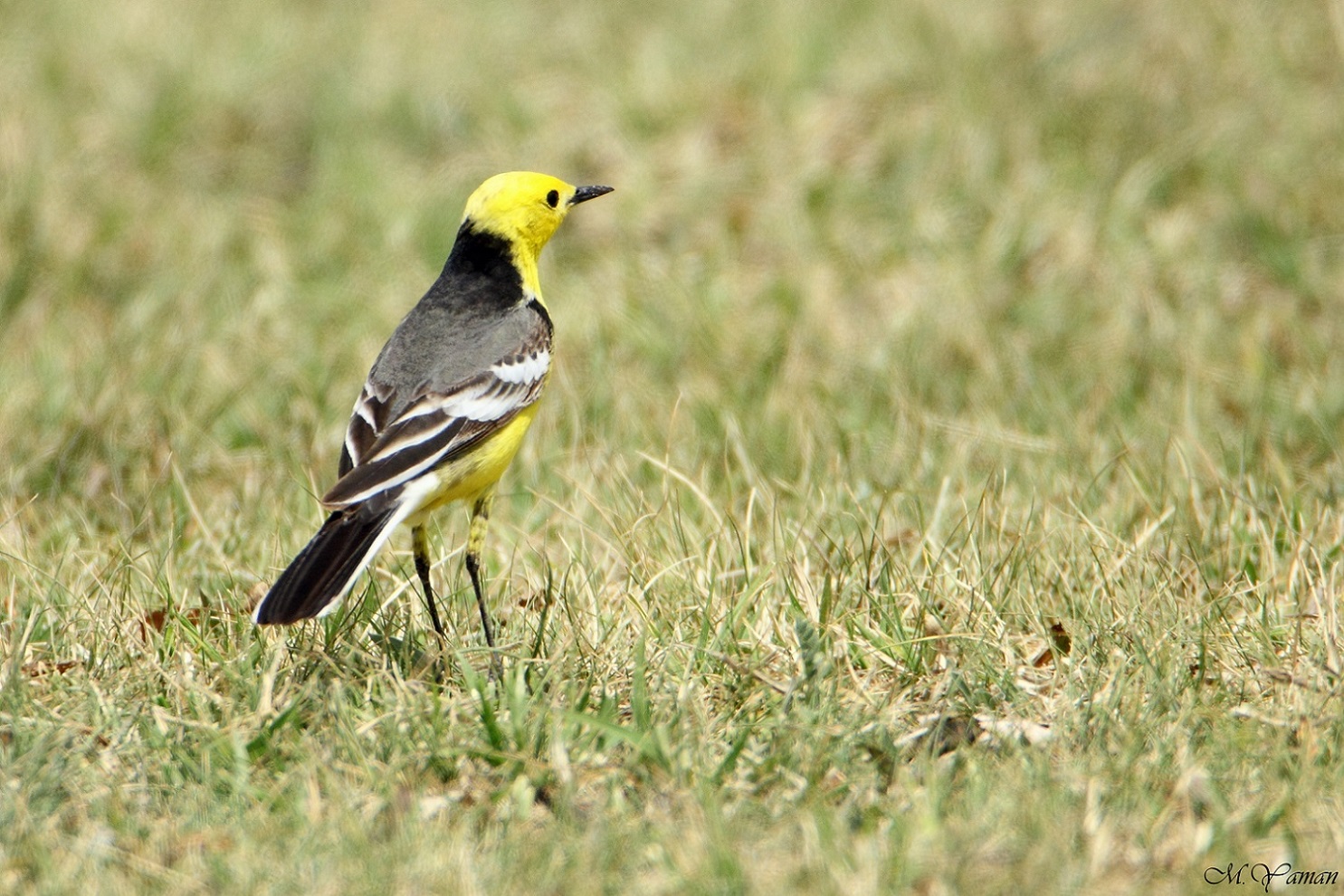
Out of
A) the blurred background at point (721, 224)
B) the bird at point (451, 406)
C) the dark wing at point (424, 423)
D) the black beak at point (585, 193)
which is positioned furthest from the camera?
the blurred background at point (721, 224)

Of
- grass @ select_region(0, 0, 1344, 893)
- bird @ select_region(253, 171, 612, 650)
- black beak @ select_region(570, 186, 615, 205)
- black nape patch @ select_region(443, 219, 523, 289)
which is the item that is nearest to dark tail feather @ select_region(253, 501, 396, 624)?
bird @ select_region(253, 171, 612, 650)

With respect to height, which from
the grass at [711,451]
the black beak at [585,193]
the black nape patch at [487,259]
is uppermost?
the black beak at [585,193]

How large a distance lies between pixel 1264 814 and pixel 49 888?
305 centimetres

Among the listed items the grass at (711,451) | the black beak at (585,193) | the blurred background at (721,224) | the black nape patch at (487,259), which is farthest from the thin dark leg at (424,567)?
the black beak at (585,193)

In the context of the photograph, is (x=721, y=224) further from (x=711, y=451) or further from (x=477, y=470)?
(x=477, y=470)

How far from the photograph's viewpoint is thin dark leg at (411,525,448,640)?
5.11 meters

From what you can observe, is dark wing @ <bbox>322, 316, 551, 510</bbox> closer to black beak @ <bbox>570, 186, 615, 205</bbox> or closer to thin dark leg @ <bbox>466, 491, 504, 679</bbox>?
thin dark leg @ <bbox>466, 491, 504, 679</bbox>

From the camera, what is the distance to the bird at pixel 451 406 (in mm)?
4770

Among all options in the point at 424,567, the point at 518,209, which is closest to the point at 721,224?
the point at 518,209

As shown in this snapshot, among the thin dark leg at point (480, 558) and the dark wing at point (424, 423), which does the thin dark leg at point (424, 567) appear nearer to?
the thin dark leg at point (480, 558)

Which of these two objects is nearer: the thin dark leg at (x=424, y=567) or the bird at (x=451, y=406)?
the bird at (x=451, y=406)

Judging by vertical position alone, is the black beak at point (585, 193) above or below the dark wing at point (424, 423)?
above

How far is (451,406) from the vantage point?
5.43 meters

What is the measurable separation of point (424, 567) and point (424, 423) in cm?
51
